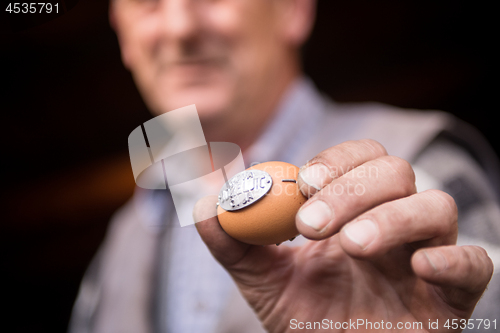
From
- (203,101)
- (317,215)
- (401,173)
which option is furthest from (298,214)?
(203,101)

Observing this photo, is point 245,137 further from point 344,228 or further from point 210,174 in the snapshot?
point 344,228

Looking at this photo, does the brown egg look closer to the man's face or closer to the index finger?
the index finger

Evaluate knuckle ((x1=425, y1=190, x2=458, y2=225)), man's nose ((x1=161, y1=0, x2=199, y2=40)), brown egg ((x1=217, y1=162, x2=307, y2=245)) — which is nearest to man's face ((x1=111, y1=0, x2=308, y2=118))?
man's nose ((x1=161, y1=0, x2=199, y2=40))

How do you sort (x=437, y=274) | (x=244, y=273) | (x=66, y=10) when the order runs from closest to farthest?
(x=437, y=274) → (x=244, y=273) → (x=66, y=10)

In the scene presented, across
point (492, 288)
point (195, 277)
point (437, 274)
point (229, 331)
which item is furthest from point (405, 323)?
point (195, 277)

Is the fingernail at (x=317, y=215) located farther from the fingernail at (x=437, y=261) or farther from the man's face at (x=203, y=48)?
the man's face at (x=203, y=48)

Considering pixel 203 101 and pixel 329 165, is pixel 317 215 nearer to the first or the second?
pixel 329 165
